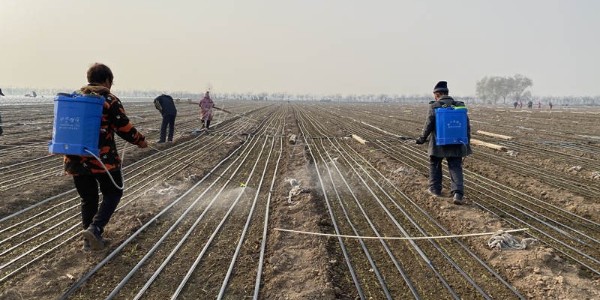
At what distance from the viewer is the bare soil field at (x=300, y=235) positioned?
3.41 m

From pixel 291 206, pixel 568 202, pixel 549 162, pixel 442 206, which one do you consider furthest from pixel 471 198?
pixel 549 162

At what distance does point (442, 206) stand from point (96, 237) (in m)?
4.48

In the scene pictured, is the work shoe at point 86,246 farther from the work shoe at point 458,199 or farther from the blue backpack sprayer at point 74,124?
the work shoe at point 458,199

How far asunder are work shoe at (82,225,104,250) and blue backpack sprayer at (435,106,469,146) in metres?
4.49

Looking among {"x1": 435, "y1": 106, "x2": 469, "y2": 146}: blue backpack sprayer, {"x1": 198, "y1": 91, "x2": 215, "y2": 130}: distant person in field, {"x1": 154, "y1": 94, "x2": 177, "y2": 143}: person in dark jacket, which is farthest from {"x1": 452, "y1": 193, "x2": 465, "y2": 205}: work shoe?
{"x1": 198, "y1": 91, "x2": 215, "y2": 130}: distant person in field

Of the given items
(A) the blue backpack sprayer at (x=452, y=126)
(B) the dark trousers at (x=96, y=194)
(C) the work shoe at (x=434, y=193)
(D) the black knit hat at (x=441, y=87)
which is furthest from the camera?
(C) the work shoe at (x=434, y=193)

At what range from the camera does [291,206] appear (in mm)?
5676

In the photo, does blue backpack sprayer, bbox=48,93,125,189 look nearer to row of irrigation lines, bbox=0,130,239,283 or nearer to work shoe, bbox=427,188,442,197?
row of irrigation lines, bbox=0,130,239,283

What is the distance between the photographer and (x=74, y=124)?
11.4 ft

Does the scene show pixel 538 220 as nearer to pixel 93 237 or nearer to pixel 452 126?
pixel 452 126

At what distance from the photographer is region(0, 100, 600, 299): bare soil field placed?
3.41 metres

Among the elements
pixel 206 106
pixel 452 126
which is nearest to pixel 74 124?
pixel 452 126

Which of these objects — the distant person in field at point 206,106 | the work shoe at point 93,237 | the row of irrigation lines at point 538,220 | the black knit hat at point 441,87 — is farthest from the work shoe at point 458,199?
the distant person in field at point 206,106

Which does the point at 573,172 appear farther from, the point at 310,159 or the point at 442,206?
the point at 310,159
